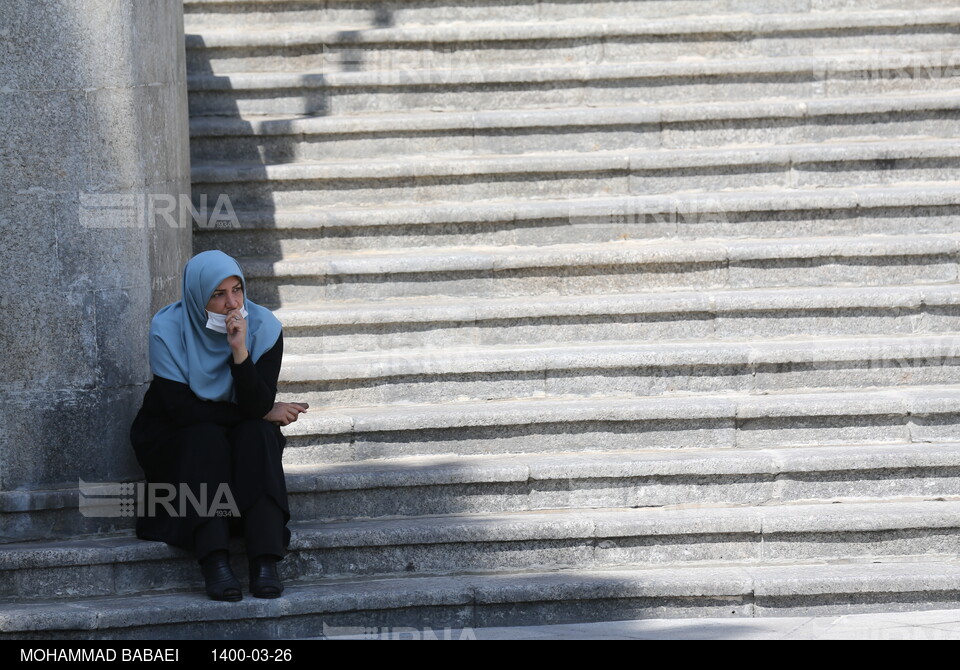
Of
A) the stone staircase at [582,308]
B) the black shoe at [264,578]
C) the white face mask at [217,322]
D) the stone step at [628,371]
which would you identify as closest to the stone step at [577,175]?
the stone staircase at [582,308]

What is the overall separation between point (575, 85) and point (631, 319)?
1.68m

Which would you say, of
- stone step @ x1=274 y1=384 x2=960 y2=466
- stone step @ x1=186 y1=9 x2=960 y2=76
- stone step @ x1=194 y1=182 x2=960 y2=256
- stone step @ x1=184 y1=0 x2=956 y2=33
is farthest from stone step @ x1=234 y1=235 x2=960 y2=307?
stone step @ x1=184 y1=0 x2=956 y2=33

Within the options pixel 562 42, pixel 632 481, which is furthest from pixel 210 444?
pixel 562 42

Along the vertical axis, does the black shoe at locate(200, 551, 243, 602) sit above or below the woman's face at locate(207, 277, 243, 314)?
below

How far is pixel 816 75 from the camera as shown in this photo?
7273 mm

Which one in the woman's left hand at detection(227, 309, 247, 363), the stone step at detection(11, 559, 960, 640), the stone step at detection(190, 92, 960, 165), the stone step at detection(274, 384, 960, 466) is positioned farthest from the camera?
the stone step at detection(190, 92, 960, 165)

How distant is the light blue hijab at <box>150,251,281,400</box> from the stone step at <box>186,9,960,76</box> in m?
2.63

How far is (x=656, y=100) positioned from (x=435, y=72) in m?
1.24

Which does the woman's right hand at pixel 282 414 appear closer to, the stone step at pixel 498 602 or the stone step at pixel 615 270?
the stone step at pixel 498 602

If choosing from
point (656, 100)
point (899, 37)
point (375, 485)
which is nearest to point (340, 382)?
point (375, 485)

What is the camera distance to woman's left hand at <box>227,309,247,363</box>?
5137 millimetres

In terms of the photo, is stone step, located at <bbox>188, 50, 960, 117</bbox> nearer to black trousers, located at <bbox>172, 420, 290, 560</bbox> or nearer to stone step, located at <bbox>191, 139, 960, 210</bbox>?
stone step, located at <bbox>191, 139, 960, 210</bbox>

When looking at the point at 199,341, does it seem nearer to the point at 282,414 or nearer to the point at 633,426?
the point at 282,414
